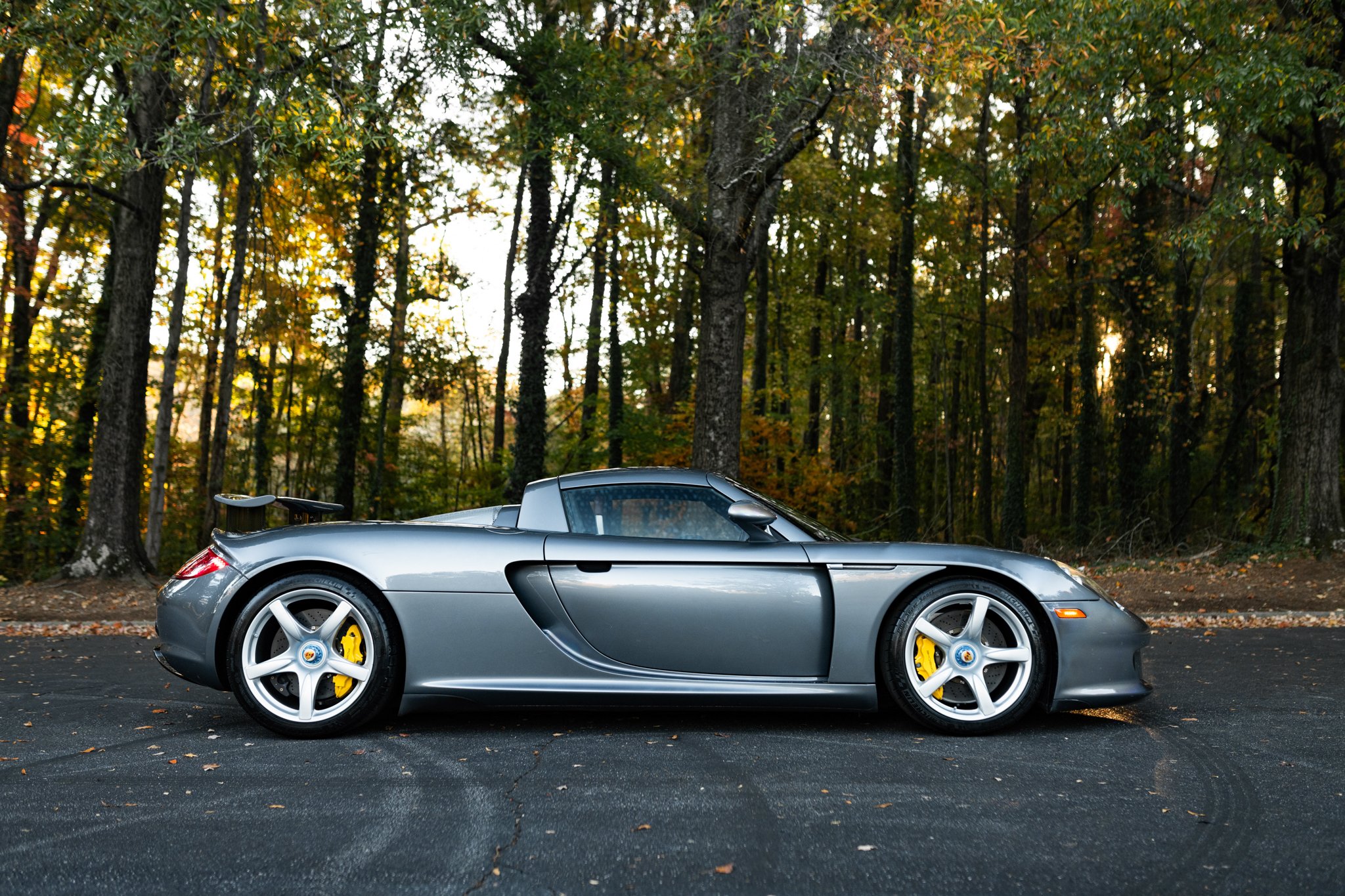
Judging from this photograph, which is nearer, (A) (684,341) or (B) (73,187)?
(B) (73,187)

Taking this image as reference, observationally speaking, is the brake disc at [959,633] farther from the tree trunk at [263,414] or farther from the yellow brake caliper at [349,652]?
the tree trunk at [263,414]

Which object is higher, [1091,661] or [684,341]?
[684,341]

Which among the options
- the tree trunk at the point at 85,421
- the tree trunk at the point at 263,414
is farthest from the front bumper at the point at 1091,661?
the tree trunk at the point at 263,414

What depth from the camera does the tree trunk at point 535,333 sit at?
18938 millimetres

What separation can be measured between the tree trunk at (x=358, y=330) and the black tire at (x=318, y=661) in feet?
52.5

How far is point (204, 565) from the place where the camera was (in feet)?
14.7

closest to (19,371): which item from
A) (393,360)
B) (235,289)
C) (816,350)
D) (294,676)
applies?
(235,289)

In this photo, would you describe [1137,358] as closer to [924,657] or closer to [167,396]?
[167,396]

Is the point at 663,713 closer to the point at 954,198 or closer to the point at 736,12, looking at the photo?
the point at 736,12

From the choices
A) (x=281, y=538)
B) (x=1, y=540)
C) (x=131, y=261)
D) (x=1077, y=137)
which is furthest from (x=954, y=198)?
(x=281, y=538)

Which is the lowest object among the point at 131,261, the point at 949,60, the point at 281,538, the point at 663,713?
the point at 663,713

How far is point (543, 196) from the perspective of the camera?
19.4 meters

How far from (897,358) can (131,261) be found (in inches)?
631

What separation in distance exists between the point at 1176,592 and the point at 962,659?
26.2ft
